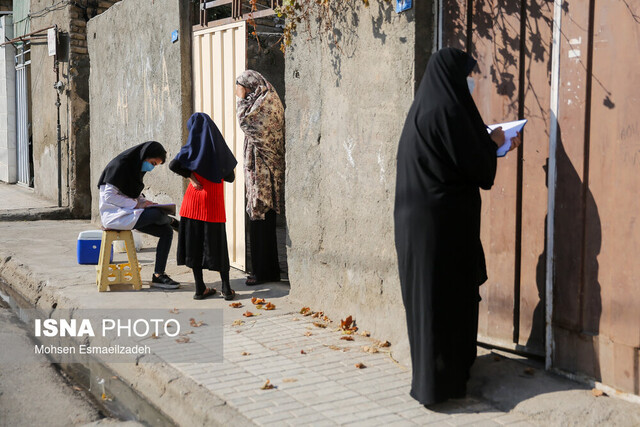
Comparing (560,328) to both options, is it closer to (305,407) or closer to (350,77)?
(305,407)

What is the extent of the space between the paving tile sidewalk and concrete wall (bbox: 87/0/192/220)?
3.19m

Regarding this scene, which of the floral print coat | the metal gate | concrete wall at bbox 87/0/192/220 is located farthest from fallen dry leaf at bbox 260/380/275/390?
the metal gate

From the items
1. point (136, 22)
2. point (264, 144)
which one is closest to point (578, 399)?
point (264, 144)

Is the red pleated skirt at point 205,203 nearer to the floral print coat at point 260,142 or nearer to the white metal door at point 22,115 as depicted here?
the floral print coat at point 260,142

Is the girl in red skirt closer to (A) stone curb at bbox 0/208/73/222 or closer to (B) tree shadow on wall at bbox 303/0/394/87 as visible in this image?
(B) tree shadow on wall at bbox 303/0/394/87

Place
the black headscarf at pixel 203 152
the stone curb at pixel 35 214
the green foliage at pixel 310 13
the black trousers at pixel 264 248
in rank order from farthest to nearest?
1. the stone curb at pixel 35 214
2. the black trousers at pixel 264 248
3. the black headscarf at pixel 203 152
4. the green foliage at pixel 310 13

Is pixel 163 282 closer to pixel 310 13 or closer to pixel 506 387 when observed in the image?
pixel 310 13

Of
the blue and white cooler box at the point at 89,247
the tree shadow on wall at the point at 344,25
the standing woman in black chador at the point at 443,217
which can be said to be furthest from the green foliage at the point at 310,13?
the blue and white cooler box at the point at 89,247

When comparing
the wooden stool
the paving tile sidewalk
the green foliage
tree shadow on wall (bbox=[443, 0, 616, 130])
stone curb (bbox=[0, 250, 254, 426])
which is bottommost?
stone curb (bbox=[0, 250, 254, 426])

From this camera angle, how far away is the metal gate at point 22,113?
610 inches

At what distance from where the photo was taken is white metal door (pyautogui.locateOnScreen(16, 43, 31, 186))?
15500mm

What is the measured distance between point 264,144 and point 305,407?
10.8 ft

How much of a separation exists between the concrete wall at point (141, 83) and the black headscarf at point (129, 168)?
1.47 m

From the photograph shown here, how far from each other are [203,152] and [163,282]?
57.3 inches
